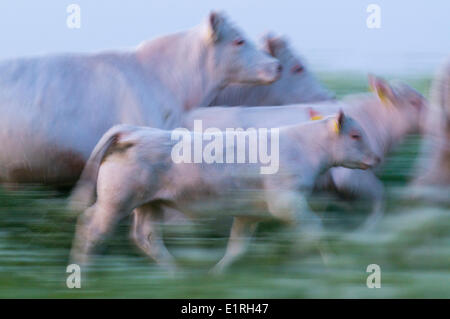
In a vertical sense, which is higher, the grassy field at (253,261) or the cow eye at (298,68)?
the cow eye at (298,68)

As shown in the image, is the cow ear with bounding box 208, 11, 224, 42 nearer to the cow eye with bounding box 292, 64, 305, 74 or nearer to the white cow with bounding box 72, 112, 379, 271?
the cow eye with bounding box 292, 64, 305, 74

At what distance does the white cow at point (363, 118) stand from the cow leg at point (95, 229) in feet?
4.35

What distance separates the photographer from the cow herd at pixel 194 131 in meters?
5.67

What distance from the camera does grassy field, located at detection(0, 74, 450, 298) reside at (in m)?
4.30

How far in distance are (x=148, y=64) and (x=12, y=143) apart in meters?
1.06

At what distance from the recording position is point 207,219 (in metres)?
5.75

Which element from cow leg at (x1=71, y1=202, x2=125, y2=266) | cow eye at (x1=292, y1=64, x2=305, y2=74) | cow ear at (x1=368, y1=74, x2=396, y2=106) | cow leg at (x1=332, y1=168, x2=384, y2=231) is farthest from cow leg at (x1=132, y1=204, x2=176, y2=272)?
cow eye at (x1=292, y1=64, x2=305, y2=74)

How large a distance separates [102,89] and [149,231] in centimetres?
122

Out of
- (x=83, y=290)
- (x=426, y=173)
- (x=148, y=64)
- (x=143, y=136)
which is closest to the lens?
(x=83, y=290)

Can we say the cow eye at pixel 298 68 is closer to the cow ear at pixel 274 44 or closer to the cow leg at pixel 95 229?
the cow ear at pixel 274 44

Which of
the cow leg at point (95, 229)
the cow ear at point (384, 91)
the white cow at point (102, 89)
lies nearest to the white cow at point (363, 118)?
the cow ear at point (384, 91)

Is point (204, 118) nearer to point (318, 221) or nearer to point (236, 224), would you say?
point (236, 224)

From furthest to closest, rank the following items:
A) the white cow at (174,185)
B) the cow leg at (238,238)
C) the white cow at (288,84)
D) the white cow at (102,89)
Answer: the white cow at (288,84) < the white cow at (102,89) < the white cow at (174,185) < the cow leg at (238,238)

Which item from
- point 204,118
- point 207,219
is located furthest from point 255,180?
point 204,118
